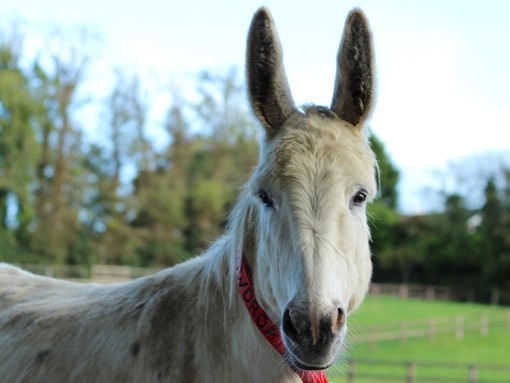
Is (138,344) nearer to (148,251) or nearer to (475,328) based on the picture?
(475,328)

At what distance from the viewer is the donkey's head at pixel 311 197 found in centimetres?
229

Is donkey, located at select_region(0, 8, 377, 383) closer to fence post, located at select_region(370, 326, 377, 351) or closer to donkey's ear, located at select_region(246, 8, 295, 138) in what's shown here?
donkey's ear, located at select_region(246, 8, 295, 138)

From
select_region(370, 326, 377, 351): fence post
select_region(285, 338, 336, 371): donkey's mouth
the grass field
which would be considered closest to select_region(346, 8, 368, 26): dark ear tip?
select_region(285, 338, 336, 371): donkey's mouth

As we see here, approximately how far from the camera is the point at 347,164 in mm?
2635

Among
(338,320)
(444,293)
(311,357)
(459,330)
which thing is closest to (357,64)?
(338,320)

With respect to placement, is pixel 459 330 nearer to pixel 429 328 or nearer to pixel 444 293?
pixel 429 328

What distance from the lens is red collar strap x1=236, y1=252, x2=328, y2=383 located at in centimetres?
262

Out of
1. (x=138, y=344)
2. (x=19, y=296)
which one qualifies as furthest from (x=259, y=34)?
(x=19, y=296)

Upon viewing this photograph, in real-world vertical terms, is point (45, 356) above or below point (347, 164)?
below

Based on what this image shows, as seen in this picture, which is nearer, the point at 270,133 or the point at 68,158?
the point at 270,133

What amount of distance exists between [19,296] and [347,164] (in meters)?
2.25

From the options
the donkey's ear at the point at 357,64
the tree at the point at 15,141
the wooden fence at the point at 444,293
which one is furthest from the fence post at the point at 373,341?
the donkey's ear at the point at 357,64

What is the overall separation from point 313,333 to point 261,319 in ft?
1.57

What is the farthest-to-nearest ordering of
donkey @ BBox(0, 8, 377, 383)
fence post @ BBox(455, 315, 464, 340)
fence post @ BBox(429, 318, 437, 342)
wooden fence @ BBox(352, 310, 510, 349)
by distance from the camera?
fence post @ BBox(455, 315, 464, 340), fence post @ BBox(429, 318, 437, 342), wooden fence @ BBox(352, 310, 510, 349), donkey @ BBox(0, 8, 377, 383)
